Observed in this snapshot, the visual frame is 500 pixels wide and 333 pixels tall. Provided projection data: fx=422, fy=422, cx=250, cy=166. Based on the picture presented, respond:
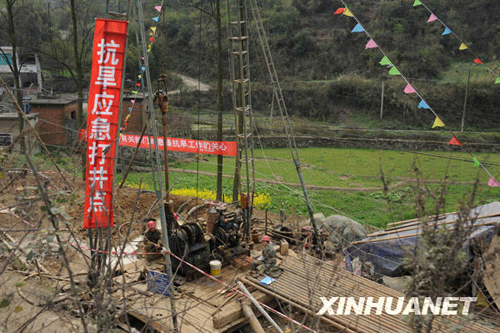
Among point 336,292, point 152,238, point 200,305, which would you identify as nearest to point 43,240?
point 152,238

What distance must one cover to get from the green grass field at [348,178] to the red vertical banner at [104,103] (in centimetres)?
787

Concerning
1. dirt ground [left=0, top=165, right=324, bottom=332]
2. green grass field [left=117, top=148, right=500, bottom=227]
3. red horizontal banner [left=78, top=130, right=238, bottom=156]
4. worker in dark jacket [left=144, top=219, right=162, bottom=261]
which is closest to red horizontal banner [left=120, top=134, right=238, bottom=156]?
red horizontal banner [left=78, top=130, right=238, bottom=156]

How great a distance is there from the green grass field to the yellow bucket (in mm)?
6114

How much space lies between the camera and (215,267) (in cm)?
864

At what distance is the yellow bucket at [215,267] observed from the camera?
864 cm

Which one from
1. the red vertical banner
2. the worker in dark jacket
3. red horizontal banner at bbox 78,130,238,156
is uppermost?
the red vertical banner

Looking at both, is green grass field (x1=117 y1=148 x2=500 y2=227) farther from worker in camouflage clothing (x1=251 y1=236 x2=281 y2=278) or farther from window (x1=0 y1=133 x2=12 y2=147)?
window (x1=0 y1=133 x2=12 y2=147)

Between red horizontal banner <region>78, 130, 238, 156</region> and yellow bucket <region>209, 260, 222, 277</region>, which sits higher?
red horizontal banner <region>78, 130, 238, 156</region>

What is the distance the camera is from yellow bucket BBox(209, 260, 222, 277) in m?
8.64

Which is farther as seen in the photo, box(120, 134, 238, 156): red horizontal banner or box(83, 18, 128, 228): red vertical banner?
box(120, 134, 238, 156): red horizontal banner

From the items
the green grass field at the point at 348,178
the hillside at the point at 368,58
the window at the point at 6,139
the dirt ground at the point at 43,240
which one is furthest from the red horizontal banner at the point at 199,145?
the hillside at the point at 368,58

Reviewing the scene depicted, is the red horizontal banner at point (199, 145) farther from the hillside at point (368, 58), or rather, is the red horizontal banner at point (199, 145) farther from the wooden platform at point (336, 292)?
the hillside at point (368, 58)

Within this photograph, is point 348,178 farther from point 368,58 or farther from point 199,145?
point 368,58

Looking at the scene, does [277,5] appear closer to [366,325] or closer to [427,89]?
[427,89]
